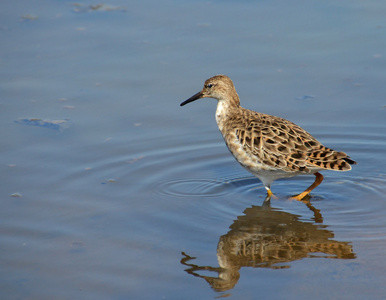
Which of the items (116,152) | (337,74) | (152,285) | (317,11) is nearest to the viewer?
(152,285)

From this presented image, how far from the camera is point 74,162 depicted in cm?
1005

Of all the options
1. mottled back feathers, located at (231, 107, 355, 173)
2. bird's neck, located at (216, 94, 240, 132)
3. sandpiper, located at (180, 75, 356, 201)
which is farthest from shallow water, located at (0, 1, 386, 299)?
bird's neck, located at (216, 94, 240, 132)

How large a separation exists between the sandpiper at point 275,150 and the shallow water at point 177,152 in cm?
43

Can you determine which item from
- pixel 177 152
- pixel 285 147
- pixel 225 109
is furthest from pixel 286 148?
pixel 177 152

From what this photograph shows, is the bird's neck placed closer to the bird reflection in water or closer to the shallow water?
the shallow water

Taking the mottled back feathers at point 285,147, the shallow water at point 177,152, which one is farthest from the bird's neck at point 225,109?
the shallow water at point 177,152

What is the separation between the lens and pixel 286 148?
9125 mm

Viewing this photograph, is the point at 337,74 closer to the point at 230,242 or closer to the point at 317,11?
the point at 317,11

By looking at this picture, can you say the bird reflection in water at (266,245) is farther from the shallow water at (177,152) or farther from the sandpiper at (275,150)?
the sandpiper at (275,150)

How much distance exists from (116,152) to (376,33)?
19.5 ft

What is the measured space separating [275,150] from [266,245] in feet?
5.28

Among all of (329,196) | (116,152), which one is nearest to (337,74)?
(329,196)

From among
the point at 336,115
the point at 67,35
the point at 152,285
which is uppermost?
the point at 67,35

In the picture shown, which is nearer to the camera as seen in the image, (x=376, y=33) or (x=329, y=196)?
(x=329, y=196)
